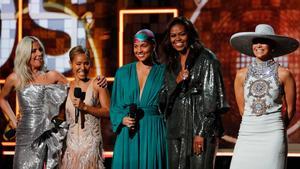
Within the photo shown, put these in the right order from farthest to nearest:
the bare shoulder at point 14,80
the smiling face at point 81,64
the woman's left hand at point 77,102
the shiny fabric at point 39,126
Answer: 1. the bare shoulder at point 14,80
2. the shiny fabric at point 39,126
3. the smiling face at point 81,64
4. the woman's left hand at point 77,102

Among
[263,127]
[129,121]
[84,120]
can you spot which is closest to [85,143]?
[84,120]

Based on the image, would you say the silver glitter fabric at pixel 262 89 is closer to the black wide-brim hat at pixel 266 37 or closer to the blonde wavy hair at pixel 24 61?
the black wide-brim hat at pixel 266 37

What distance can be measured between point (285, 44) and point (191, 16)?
8.13 feet

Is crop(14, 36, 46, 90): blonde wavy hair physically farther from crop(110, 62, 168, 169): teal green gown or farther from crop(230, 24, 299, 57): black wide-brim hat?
crop(230, 24, 299, 57): black wide-brim hat

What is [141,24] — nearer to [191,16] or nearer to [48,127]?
[191,16]

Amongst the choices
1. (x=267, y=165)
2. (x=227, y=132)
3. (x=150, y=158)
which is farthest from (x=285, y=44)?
(x=227, y=132)

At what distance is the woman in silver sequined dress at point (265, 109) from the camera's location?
16.3 ft

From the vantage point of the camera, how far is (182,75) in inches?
201

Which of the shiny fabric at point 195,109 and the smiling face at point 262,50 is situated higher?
the smiling face at point 262,50

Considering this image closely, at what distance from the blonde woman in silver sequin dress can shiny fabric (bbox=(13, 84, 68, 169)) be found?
262mm

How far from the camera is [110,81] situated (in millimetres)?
7523

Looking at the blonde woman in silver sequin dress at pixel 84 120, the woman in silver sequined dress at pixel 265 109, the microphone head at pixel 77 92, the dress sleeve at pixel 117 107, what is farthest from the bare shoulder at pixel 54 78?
the woman in silver sequined dress at pixel 265 109

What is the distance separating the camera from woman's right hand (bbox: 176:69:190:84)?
16.6ft

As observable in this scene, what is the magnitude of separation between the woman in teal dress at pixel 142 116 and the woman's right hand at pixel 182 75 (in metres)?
0.15
